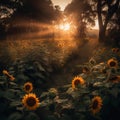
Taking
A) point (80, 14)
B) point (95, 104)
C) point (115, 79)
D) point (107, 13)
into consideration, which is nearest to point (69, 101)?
point (95, 104)

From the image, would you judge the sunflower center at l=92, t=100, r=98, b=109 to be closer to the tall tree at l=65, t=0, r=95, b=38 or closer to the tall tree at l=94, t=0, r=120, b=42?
the tall tree at l=94, t=0, r=120, b=42

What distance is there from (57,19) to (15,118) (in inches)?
1469

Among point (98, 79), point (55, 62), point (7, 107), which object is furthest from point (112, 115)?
point (55, 62)

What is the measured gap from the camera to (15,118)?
286 centimetres

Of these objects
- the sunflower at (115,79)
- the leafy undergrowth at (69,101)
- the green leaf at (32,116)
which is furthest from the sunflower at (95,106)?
the green leaf at (32,116)

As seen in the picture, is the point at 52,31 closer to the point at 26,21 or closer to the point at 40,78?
the point at 26,21

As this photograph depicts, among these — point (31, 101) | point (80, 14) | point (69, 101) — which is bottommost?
point (69, 101)

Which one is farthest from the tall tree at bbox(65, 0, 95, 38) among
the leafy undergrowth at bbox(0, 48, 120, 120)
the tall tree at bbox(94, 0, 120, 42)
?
the leafy undergrowth at bbox(0, 48, 120, 120)

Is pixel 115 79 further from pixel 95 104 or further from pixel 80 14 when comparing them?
→ pixel 80 14

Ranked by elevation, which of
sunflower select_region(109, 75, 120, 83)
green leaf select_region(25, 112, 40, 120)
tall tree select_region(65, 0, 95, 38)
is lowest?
green leaf select_region(25, 112, 40, 120)

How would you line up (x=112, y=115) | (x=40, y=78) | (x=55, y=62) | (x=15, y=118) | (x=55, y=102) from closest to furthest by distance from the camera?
(x=15, y=118) < (x=55, y=102) < (x=112, y=115) < (x=40, y=78) < (x=55, y=62)

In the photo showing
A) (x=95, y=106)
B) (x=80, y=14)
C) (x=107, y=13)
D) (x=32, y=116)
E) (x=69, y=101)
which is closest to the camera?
(x=32, y=116)

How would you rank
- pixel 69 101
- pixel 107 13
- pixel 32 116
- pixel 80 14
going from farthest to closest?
pixel 80 14, pixel 107 13, pixel 69 101, pixel 32 116

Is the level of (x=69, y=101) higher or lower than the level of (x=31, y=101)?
lower
